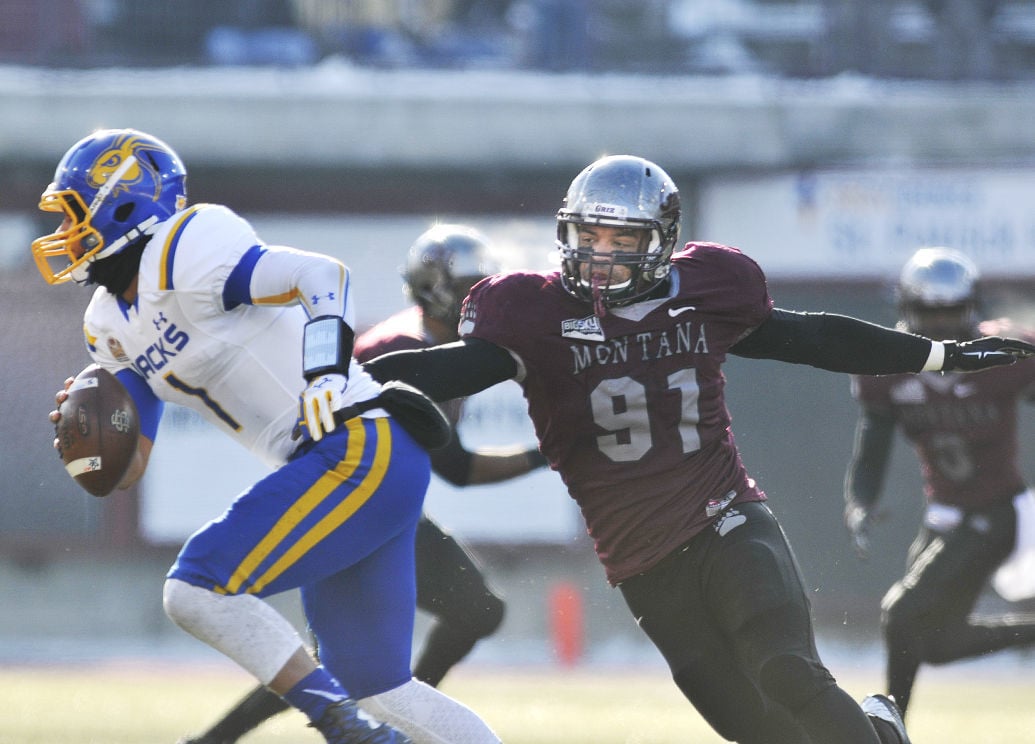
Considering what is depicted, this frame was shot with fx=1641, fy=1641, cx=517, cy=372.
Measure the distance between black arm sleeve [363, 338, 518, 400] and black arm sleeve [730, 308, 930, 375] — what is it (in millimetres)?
611

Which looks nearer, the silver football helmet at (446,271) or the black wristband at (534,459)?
the black wristband at (534,459)

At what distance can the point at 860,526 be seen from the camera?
5.99 m

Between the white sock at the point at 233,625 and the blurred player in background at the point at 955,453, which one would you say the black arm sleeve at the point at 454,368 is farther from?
the blurred player in background at the point at 955,453

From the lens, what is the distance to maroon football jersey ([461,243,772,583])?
3.82 meters

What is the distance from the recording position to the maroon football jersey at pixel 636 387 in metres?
3.82

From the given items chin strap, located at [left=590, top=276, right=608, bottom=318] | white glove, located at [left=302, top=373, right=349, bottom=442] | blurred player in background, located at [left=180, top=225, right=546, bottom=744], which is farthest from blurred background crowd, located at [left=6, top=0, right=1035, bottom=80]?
white glove, located at [left=302, top=373, right=349, bottom=442]

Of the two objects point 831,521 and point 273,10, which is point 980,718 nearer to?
point 831,521

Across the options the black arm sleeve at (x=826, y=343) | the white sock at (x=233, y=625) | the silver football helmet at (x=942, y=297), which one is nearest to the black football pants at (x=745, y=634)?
the black arm sleeve at (x=826, y=343)

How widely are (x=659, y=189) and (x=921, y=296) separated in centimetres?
245

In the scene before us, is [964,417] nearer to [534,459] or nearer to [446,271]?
[534,459]

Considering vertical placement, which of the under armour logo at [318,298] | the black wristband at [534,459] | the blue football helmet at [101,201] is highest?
the blue football helmet at [101,201]

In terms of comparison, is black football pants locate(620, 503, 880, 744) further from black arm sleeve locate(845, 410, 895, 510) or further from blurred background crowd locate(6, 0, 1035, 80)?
blurred background crowd locate(6, 0, 1035, 80)

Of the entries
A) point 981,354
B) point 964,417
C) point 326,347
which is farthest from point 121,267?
point 964,417

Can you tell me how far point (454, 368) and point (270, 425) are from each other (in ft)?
1.47
